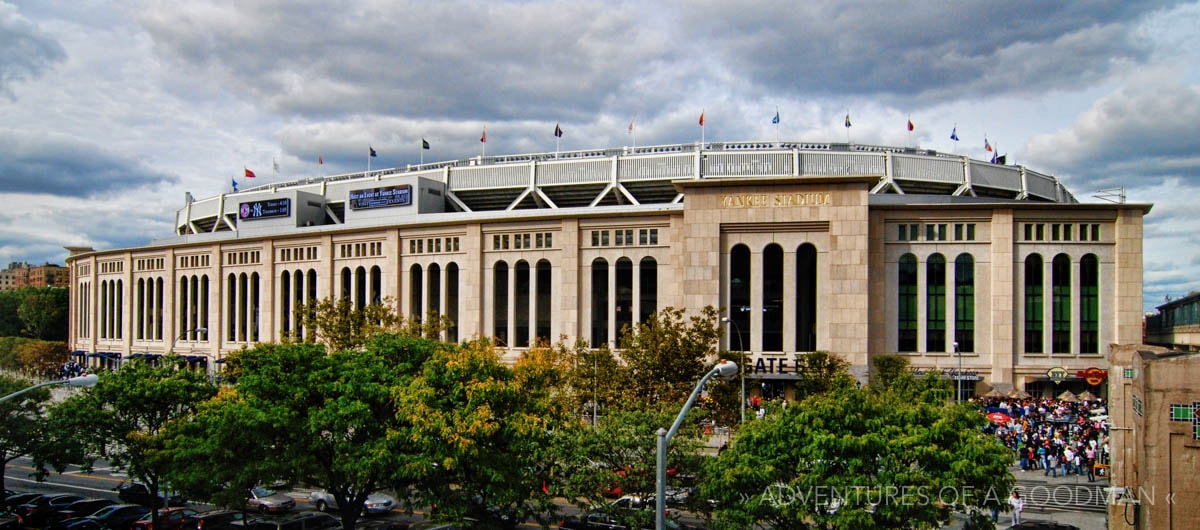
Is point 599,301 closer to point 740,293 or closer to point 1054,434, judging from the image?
point 740,293

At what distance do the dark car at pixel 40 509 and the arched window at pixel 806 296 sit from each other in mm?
47205

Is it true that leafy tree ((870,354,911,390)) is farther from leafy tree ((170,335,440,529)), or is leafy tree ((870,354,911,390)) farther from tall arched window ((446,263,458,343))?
tall arched window ((446,263,458,343))

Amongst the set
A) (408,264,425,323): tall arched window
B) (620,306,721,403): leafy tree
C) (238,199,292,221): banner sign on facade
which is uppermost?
(238,199,292,221): banner sign on facade

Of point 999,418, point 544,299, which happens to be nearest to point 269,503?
point 999,418

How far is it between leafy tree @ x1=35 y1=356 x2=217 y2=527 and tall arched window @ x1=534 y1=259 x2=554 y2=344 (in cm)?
3742

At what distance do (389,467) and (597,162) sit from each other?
5555 cm

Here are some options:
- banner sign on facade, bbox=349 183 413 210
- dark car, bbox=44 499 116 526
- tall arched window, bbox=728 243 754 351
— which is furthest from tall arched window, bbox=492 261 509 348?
dark car, bbox=44 499 116 526

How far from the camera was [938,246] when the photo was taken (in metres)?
56.7

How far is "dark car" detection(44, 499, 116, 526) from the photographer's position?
32344 mm

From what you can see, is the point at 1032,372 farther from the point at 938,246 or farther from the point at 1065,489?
the point at 1065,489

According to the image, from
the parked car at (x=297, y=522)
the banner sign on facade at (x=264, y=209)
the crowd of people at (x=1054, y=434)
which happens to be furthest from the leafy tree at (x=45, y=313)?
the crowd of people at (x=1054, y=434)

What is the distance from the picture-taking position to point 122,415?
31281mm

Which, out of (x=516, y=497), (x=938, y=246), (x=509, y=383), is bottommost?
(x=516, y=497)

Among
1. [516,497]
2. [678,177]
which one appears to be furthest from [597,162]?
[516,497]
